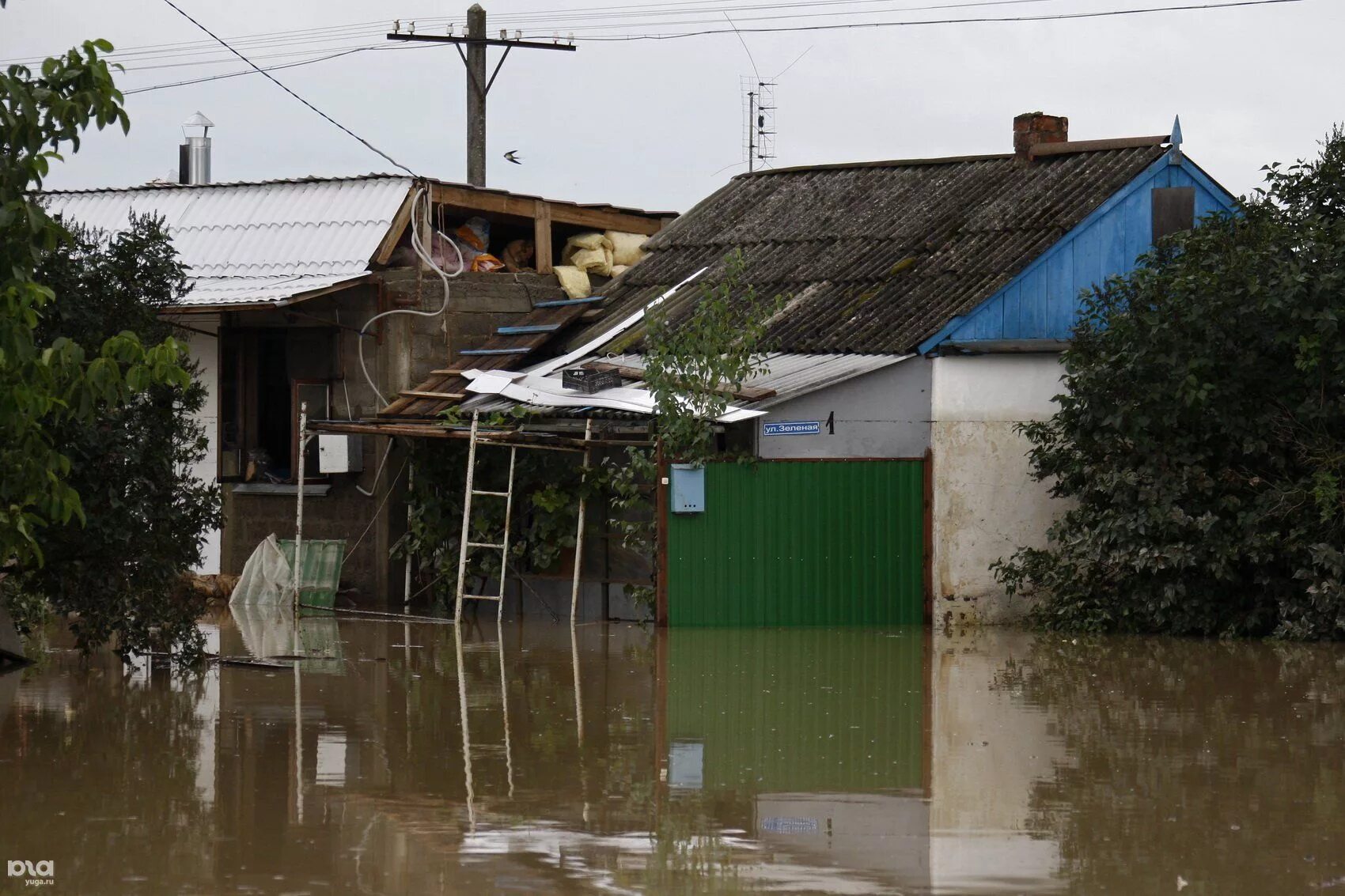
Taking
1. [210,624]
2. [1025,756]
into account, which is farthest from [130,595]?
[1025,756]

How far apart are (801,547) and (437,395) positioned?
4.76 metres

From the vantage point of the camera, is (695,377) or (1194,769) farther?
(695,377)

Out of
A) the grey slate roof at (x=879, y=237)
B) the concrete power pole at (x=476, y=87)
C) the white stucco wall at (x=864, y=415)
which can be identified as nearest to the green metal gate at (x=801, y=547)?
the white stucco wall at (x=864, y=415)

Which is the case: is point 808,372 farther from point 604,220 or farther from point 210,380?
point 210,380

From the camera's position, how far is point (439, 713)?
1107 centimetres

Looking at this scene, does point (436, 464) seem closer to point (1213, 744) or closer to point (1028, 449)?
point (1028, 449)

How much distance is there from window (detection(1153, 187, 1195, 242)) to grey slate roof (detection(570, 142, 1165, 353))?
510 millimetres

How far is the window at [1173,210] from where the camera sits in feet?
57.7

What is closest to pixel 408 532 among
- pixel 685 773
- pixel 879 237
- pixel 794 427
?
pixel 794 427

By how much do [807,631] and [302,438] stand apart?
6042mm

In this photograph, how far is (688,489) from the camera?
16.1m

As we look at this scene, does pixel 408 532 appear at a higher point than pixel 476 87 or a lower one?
lower

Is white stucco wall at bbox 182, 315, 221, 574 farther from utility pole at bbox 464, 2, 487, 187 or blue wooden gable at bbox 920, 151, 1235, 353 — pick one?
utility pole at bbox 464, 2, 487, 187

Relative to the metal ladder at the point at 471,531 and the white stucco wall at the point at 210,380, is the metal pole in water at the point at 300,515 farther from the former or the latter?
the metal ladder at the point at 471,531
